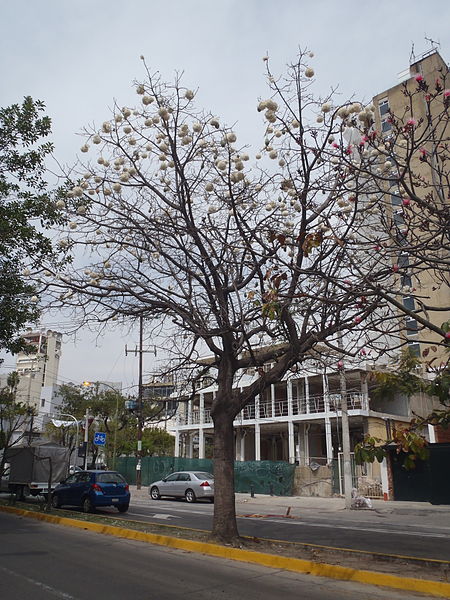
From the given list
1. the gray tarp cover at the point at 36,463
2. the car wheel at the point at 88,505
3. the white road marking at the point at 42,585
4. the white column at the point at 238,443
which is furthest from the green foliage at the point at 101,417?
the white road marking at the point at 42,585

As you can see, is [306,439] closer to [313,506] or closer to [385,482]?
[385,482]

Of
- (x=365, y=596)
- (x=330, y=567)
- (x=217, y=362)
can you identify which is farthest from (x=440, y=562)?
(x=217, y=362)

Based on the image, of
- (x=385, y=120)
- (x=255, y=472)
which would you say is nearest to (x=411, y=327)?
(x=385, y=120)

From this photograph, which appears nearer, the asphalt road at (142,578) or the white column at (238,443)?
the asphalt road at (142,578)

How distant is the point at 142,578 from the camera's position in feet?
25.1

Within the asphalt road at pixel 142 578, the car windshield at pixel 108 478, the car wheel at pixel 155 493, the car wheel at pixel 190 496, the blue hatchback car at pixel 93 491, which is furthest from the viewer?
the car wheel at pixel 155 493

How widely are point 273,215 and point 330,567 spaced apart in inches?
253

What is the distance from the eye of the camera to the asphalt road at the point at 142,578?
675 cm

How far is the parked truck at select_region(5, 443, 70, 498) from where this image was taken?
840 inches

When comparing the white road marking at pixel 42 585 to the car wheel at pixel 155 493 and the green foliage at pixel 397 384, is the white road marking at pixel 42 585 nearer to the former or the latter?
the green foliage at pixel 397 384

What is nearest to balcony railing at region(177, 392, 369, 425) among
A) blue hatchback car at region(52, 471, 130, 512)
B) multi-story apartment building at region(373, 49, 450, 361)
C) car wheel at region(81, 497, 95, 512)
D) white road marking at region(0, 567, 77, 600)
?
multi-story apartment building at region(373, 49, 450, 361)

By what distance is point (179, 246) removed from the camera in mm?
11414

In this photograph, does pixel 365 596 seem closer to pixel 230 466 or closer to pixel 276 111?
pixel 230 466

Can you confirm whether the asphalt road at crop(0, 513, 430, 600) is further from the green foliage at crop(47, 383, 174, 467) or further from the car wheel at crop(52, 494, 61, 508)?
the green foliage at crop(47, 383, 174, 467)
